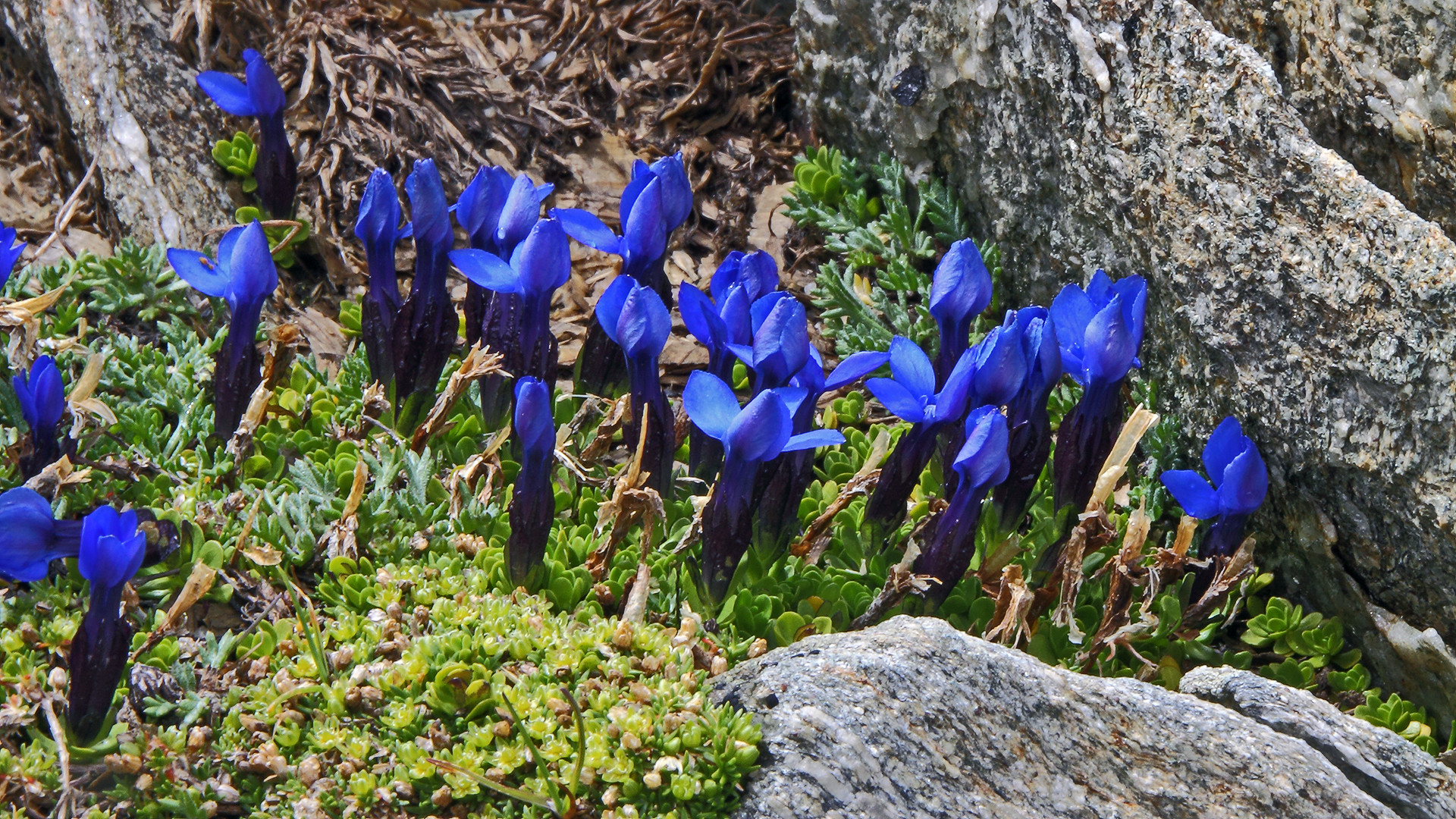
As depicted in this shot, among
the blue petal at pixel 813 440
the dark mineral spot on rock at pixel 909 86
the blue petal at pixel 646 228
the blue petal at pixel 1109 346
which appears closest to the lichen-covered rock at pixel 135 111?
the blue petal at pixel 646 228

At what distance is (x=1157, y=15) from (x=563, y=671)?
6.97ft

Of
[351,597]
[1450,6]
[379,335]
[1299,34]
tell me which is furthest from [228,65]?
[1450,6]

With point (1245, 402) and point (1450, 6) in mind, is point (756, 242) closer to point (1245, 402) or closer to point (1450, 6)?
point (1245, 402)

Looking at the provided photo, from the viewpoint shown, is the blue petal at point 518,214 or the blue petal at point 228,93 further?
the blue petal at point 228,93

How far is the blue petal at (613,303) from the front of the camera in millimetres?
2600

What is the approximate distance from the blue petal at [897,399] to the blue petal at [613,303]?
1.85 ft

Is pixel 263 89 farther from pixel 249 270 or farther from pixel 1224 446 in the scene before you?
pixel 1224 446

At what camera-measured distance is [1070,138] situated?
3.20 m

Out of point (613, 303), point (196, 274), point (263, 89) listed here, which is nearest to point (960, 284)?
point (613, 303)

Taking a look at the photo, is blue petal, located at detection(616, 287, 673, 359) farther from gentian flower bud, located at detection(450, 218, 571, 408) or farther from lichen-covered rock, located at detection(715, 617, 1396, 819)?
lichen-covered rock, located at detection(715, 617, 1396, 819)

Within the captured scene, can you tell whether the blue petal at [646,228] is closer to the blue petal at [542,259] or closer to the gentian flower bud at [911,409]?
the blue petal at [542,259]

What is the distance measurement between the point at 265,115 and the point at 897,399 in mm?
2191

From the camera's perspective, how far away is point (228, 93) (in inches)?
137

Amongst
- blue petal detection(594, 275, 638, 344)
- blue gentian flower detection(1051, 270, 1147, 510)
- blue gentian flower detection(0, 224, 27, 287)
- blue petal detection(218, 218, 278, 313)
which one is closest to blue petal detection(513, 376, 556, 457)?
blue petal detection(594, 275, 638, 344)
